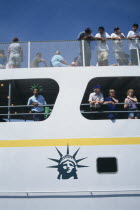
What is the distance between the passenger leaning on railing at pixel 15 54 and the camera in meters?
7.53

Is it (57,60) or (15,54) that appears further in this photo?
(15,54)

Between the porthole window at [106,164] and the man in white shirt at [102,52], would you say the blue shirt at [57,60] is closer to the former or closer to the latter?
the man in white shirt at [102,52]

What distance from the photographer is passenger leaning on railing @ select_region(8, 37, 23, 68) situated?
7531mm

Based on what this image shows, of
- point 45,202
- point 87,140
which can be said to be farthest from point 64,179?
point 87,140

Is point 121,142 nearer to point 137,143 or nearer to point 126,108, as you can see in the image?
point 137,143

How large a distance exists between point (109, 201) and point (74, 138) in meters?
1.82

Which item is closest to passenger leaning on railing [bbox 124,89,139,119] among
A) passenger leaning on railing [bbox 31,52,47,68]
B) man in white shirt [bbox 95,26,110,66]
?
man in white shirt [bbox 95,26,110,66]

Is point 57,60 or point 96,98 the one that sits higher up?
point 57,60

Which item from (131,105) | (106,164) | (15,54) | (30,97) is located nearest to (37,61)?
(15,54)

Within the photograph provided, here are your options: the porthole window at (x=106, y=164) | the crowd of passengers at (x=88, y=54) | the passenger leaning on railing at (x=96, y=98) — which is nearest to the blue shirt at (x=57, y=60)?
the crowd of passengers at (x=88, y=54)

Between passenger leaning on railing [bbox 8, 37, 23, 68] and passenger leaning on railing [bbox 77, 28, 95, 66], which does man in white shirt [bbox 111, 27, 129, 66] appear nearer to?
passenger leaning on railing [bbox 77, 28, 95, 66]

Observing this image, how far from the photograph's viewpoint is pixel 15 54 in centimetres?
756

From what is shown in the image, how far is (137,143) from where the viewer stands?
6121mm

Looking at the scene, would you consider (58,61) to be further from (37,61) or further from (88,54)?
(88,54)
